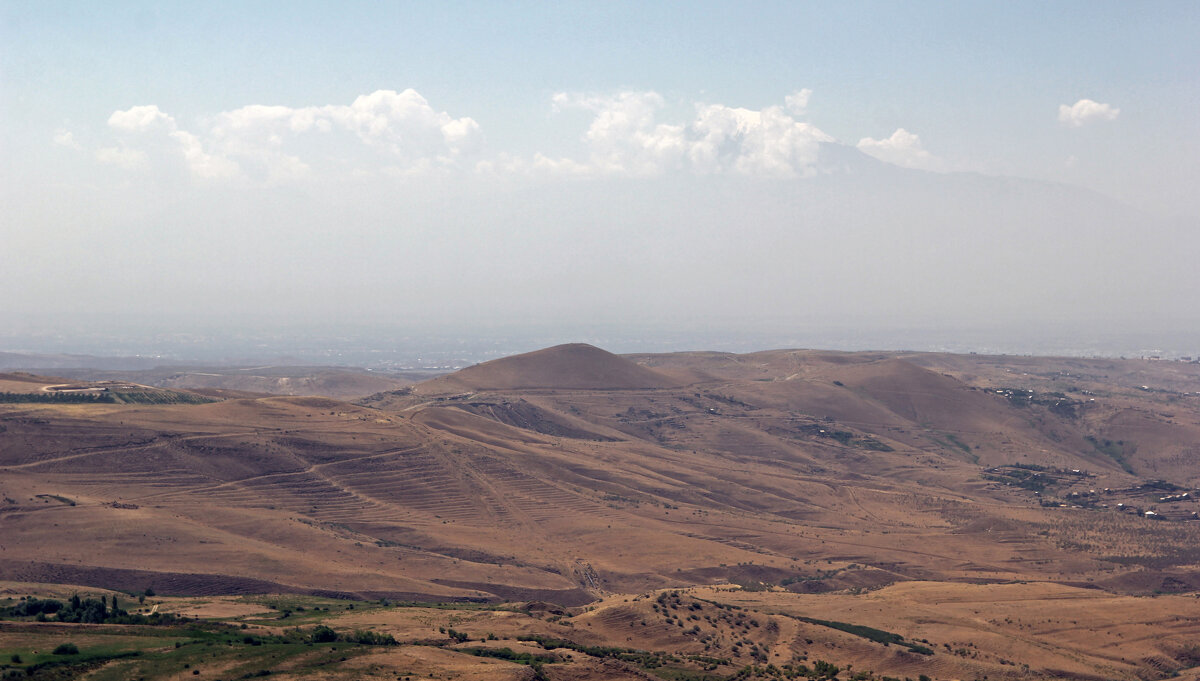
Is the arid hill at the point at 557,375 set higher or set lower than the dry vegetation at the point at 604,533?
higher

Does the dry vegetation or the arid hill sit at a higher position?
the arid hill

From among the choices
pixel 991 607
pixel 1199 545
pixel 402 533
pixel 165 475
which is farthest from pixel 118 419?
pixel 1199 545

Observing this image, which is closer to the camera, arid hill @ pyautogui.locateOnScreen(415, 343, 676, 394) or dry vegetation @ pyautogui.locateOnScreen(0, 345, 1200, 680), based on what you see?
dry vegetation @ pyautogui.locateOnScreen(0, 345, 1200, 680)

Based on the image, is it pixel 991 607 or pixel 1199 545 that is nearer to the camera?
pixel 991 607

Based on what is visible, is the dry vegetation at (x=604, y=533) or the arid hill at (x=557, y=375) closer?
the dry vegetation at (x=604, y=533)

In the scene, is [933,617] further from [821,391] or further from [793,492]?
[821,391]

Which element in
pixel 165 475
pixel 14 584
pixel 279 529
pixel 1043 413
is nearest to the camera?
pixel 14 584

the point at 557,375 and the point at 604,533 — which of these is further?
the point at 557,375

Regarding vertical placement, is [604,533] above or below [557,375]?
below

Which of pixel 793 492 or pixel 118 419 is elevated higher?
pixel 118 419

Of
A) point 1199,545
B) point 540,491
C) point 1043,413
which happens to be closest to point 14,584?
point 540,491

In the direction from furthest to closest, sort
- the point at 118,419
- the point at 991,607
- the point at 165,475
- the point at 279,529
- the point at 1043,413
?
the point at 1043,413, the point at 118,419, the point at 165,475, the point at 279,529, the point at 991,607
